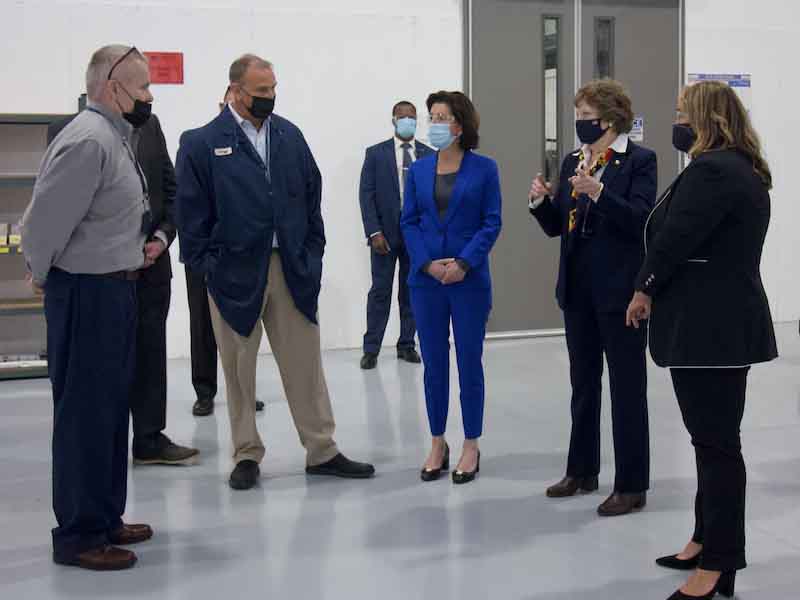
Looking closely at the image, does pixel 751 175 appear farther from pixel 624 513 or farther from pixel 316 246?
pixel 316 246

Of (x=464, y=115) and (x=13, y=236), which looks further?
(x=13, y=236)

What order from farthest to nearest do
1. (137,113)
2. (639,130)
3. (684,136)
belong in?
Result: (639,130) → (137,113) → (684,136)

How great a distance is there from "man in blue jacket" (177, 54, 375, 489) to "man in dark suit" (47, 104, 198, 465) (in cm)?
43

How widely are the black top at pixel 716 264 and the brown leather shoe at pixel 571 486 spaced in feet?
4.10

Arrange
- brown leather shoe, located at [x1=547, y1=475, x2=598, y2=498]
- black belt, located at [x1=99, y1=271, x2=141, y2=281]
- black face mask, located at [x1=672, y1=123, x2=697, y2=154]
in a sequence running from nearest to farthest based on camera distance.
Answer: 1. black face mask, located at [x1=672, y1=123, x2=697, y2=154]
2. black belt, located at [x1=99, y1=271, x2=141, y2=281]
3. brown leather shoe, located at [x1=547, y1=475, x2=598, y2=498]

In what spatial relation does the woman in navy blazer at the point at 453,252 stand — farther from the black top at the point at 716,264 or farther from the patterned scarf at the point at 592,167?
the black top at the point at 716,264

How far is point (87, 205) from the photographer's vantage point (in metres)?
3.26

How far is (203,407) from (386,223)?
212 cm

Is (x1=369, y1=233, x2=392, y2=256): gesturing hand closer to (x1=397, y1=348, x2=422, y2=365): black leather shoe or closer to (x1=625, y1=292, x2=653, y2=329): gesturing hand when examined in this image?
(x1=397, y1=348, x2=422, y2=365): black leather shoe

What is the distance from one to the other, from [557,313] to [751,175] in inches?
218

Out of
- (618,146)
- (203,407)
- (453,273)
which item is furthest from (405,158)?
(618,146)

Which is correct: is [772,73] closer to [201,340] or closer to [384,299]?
[384,299]

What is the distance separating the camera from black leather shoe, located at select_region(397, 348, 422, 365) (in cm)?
726

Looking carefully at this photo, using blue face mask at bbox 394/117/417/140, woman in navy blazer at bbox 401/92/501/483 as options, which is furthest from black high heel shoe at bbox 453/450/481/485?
blue face mask at bbox 394/117/417/140
